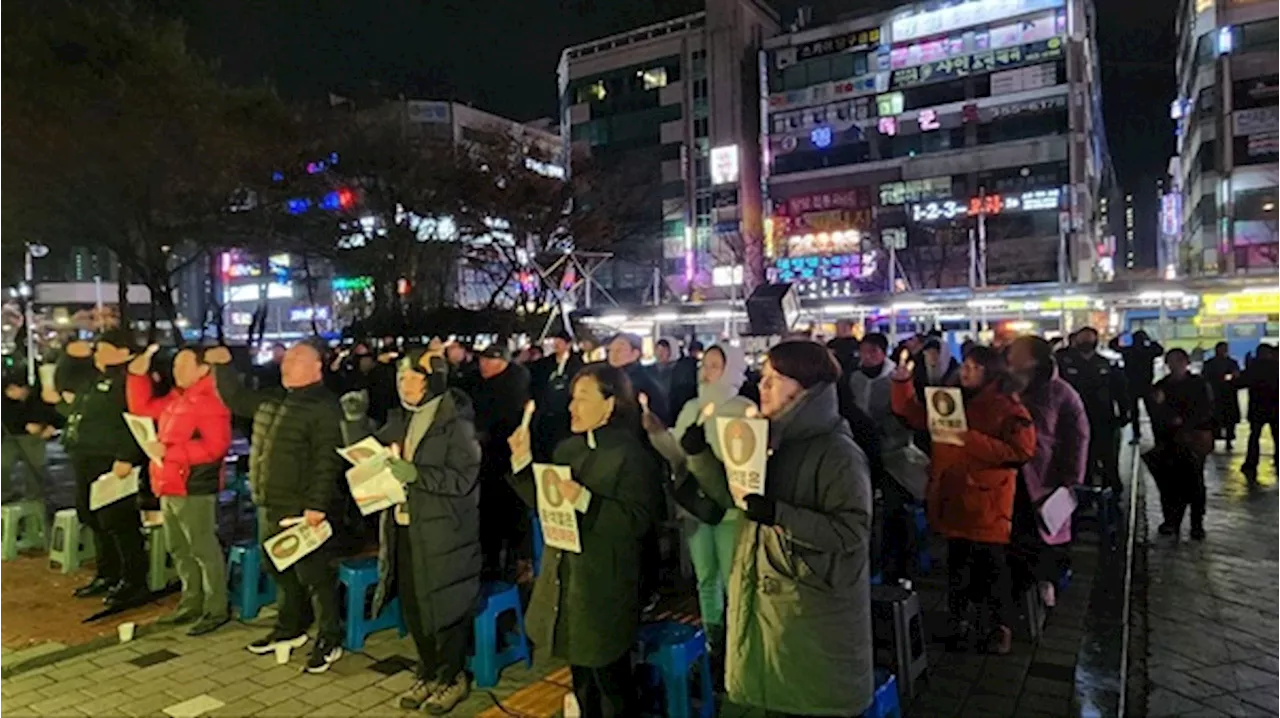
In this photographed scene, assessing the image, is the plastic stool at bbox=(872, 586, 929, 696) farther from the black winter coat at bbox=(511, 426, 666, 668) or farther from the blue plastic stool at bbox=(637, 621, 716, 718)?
the black winter coat at bbox=(511, 426, 666, 668)

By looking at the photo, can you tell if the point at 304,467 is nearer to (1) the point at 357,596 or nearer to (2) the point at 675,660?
(1) the point at 357,596

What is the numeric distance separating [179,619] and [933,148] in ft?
160

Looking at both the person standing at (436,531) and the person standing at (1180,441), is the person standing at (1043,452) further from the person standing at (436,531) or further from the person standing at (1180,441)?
the person standing at (436,531)

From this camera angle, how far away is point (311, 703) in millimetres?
4738

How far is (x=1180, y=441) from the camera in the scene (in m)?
8.11

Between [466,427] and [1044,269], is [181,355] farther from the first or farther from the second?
[1044,269]

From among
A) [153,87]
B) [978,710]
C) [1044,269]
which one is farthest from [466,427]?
[1044,269]

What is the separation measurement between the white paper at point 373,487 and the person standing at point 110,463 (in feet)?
8.89

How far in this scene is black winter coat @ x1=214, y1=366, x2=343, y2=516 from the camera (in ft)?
16.5

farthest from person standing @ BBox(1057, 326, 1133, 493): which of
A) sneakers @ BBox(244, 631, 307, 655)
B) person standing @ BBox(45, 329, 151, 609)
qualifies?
person standing @ BBox(45, 329, 151, 609)

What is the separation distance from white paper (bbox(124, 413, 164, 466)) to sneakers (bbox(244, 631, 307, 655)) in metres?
1.35

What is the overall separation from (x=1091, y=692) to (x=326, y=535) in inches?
170

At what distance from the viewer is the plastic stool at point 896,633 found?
4602mm

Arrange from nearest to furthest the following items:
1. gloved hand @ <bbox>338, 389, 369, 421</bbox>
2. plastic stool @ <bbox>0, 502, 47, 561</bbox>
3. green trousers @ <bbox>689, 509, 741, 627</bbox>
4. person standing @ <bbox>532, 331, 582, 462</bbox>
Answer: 1. green trousers @ <bbox>689, 509, 741, 627</bbox>
2. gloved hand @ <bbox>338, 389, 369, 421</bbox>
3. person standing @ <bbox>532, 331, 582, 462</bbox>
4. plastic stool @ <bbox>0, 502, 47, 561</bbox>
